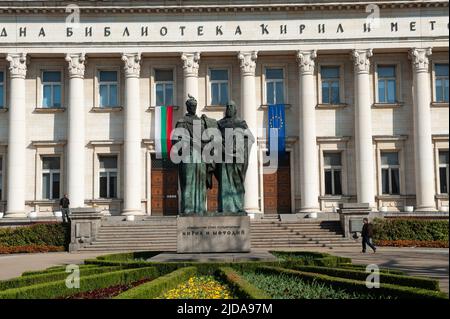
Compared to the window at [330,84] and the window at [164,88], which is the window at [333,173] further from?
the window at [164,88]

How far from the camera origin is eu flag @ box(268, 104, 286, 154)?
41.0 metres

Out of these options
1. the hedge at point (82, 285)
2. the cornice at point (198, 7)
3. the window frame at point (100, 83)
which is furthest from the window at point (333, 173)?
the hedge at point (82, 285)

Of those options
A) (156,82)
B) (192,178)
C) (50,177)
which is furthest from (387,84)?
(192,178)

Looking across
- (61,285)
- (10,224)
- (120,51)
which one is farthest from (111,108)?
(61,285)

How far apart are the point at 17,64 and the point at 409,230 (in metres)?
26.6

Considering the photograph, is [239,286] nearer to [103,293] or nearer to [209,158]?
[103,293]

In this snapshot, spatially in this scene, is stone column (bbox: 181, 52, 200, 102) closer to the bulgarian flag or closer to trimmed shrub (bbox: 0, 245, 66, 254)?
the bulgarian flag

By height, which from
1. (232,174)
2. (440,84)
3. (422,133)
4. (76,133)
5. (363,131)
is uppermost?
(440,84)

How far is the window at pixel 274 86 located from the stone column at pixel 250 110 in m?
1.51

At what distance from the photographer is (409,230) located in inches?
1277

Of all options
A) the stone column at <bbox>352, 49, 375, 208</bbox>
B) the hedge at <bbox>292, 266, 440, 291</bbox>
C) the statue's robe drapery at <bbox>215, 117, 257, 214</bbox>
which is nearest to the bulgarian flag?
the stone column at <bbox>352, 49, 375, 208</bbox>

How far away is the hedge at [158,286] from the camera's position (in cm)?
1162

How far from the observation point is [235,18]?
134ft

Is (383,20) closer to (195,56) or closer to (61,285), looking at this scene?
(195,56)
